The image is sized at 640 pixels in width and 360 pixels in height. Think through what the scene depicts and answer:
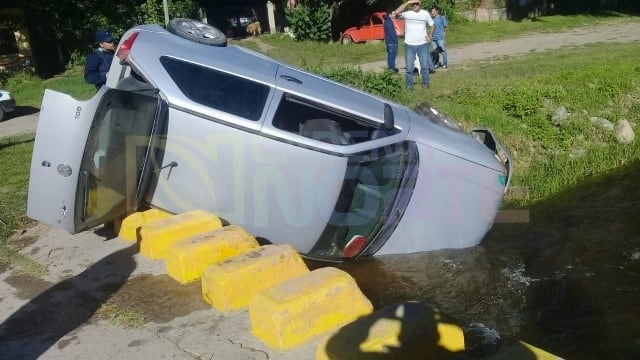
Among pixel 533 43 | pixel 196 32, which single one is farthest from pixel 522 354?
pixel 533 43

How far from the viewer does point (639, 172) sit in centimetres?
901

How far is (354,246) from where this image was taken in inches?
226

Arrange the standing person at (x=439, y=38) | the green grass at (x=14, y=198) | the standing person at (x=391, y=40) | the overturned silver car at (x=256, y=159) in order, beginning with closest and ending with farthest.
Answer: the overturned silver car at (x=256, y=159) < the green grass at (x=14, y=198) < the standing person at (x=391, y=40) < the standing person at (x=439, y=38)

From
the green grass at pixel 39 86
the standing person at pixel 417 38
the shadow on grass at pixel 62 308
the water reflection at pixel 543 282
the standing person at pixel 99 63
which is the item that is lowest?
the green grass at pixel 39 86

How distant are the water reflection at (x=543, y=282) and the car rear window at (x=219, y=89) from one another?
1.72m

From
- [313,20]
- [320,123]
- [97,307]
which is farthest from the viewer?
[313,20]

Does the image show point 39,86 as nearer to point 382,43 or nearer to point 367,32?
point 367,32

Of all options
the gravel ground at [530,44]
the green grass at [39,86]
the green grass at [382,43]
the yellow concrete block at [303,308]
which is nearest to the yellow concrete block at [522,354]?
the yellow concrete block at [303,308]

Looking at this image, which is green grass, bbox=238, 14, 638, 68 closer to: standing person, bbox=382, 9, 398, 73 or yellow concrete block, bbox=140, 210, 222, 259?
standing person, bbox=382, 9, 398, 73

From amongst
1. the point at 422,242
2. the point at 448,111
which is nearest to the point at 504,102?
the point at 448,111

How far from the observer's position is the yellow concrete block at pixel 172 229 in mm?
5230

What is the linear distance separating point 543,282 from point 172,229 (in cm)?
326

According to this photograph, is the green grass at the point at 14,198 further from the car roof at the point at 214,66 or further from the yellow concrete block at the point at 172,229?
the car roof at the point at 214,66

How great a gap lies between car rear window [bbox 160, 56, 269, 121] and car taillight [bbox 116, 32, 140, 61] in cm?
35
